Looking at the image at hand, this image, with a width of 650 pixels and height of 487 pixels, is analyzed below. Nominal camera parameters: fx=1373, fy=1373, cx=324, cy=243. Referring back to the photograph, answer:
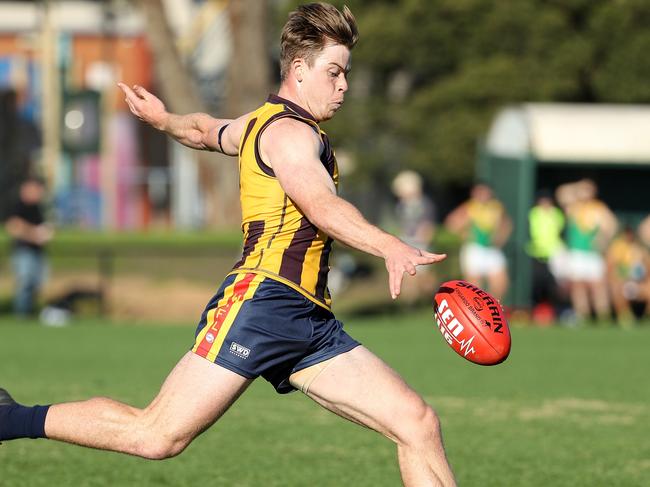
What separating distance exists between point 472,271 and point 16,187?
2266 centimetres

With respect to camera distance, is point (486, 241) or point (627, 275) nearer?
point (486, 241)

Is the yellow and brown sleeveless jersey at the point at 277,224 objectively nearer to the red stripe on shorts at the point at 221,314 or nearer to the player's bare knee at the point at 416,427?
the red stripe on shorts at the point at 221,314

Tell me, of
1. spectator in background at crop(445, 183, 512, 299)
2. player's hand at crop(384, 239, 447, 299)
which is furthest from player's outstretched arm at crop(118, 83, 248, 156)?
spectator in background at crop(445, 183, 512, 299)

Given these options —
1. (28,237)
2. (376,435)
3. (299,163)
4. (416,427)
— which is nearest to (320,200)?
(299,163)

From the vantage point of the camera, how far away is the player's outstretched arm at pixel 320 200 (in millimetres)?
5000

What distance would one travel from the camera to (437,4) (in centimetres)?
3384

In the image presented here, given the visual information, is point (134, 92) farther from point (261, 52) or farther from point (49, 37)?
point (49, 37)

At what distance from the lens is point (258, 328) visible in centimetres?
555

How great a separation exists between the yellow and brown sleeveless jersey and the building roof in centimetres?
1573

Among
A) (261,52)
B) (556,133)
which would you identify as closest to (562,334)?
(556,133)

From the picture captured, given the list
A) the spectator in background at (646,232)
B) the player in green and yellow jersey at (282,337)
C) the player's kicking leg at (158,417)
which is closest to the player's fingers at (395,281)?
the player in green and yellow jersey at (282,337)

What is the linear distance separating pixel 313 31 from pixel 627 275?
16.0 meters

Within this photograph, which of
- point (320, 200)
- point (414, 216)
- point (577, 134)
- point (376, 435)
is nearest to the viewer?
point (320, 200)

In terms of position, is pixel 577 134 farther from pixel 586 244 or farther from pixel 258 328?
pixel 258 328
